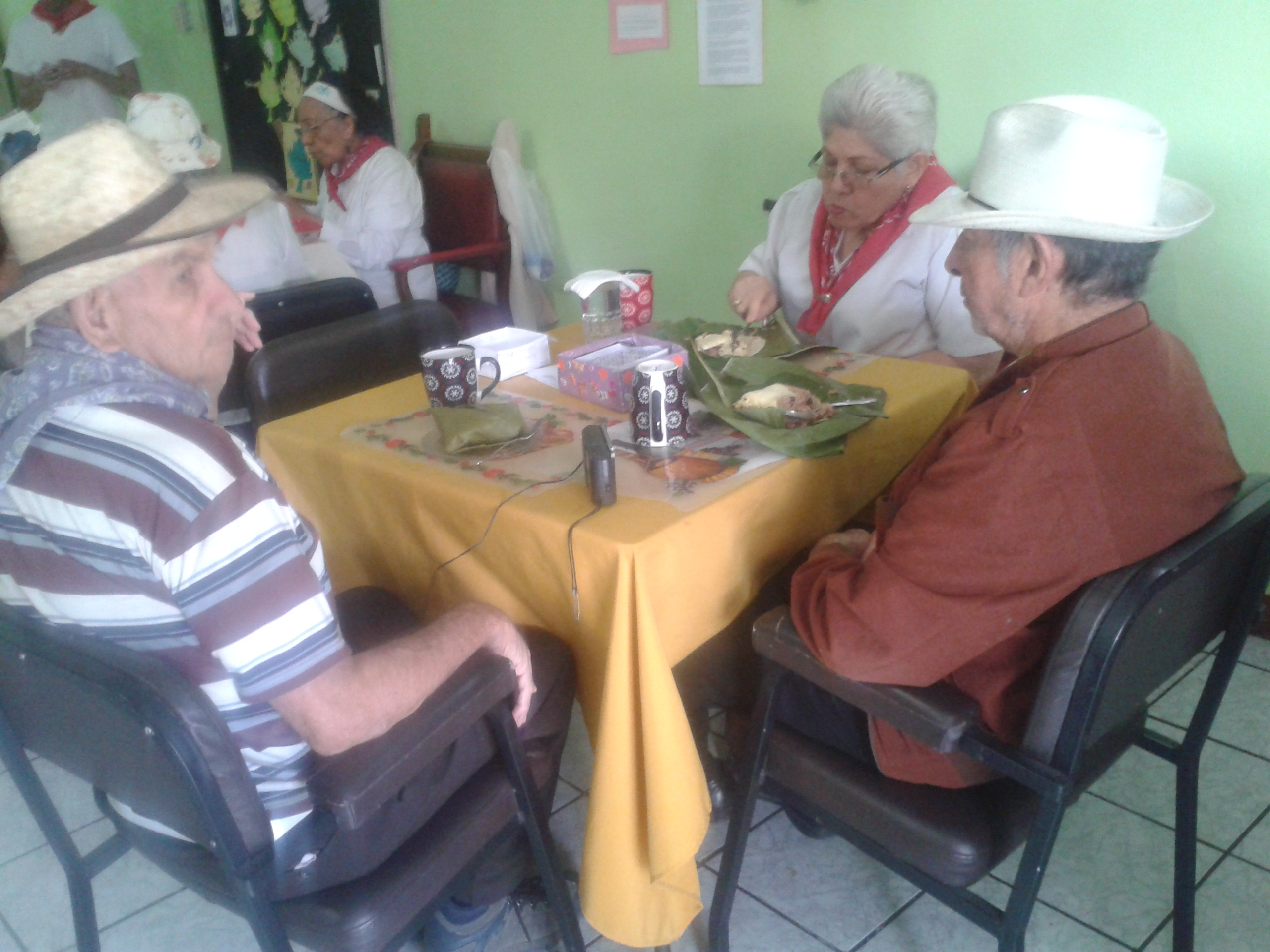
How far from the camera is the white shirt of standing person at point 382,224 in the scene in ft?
11.1

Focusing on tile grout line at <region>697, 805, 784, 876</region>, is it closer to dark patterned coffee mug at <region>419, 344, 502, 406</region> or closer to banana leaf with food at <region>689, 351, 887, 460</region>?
banana leaf with food at <region>689, 351, 887, 460</region>

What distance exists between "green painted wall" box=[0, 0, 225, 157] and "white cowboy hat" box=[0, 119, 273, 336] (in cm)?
477

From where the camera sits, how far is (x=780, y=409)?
1.37 m

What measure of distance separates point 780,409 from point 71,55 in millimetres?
4903

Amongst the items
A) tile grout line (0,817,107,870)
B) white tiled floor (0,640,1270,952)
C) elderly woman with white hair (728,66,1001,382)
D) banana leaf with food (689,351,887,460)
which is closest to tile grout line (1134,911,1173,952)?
white tiled floor (0,640,1270,952)

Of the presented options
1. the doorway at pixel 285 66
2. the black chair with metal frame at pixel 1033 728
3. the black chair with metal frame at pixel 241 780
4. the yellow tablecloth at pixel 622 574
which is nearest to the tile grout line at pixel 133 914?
the black chair with metal frame at pixel 241 780

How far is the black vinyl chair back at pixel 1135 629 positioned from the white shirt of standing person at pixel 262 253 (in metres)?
2.29

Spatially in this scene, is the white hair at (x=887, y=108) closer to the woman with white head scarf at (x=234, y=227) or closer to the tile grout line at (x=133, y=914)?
the woman with white head scarf at (x=234, y=227)

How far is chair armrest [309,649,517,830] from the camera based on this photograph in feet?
2.99

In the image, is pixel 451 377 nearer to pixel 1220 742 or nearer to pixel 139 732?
pixel 139 732

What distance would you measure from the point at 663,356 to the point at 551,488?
0.44 m

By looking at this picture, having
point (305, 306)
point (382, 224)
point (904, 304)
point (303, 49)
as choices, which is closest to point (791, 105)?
point (904, 304)

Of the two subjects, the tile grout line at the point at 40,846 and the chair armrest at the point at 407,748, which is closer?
the chair armrest at the point at 407,748

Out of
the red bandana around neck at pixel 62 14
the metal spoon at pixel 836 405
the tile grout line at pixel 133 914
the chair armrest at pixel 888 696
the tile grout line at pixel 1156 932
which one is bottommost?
the tile grout line at pixel 133 914
